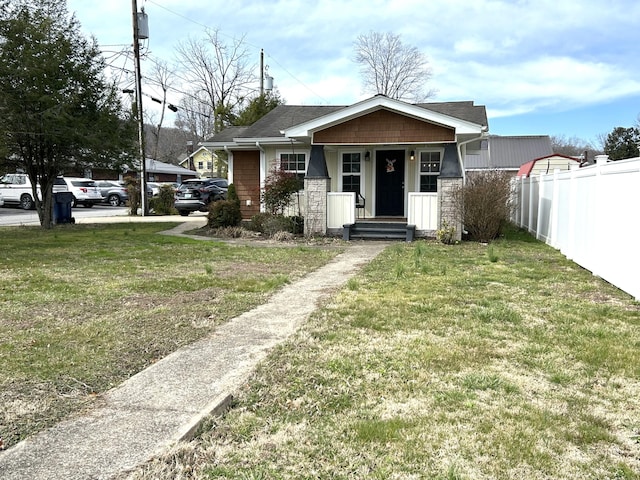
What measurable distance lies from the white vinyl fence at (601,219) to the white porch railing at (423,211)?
8.85 feet

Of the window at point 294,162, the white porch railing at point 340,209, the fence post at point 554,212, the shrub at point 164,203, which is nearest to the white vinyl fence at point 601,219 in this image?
the fence post at point 554,212

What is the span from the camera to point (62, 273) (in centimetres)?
773

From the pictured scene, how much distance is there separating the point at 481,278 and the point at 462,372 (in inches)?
160

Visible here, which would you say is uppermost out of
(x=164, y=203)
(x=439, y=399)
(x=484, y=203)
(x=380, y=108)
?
(x=380, y=108)

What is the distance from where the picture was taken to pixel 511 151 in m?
45.1

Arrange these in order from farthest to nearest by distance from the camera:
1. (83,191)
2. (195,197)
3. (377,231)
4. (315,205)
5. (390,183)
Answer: (83,191) → (195,197) → (390,183) → (315,205) → (377,231)

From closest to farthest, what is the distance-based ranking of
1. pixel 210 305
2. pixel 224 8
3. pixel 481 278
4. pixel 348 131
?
pixel 210 305, pixel 481 278, pixel 348 131, pixel 224 8

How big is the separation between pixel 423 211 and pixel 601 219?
5.57m

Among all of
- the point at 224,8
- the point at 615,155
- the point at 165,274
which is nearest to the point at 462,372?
the point at 165,274

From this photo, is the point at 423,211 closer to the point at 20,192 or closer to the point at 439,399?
the point at 439,399

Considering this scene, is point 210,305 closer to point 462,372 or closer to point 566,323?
point 462,372

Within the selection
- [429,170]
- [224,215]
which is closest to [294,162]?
[224,215]

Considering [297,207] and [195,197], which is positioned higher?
[195,197]

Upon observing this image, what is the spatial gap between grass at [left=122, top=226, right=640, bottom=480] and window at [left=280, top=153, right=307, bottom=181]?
10052mm
